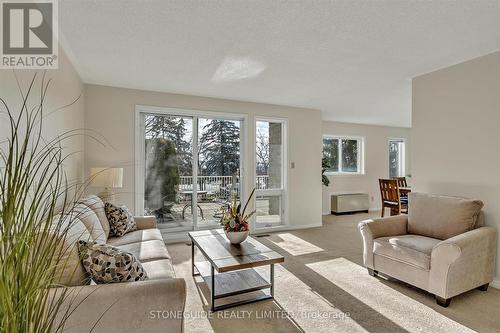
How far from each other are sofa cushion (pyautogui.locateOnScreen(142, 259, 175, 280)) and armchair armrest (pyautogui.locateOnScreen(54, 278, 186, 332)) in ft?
1.37

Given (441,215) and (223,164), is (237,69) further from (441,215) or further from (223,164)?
(441,215)

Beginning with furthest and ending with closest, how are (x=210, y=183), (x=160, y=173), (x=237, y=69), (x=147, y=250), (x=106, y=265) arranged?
(x=210, y=183) < (x=160, y=173) < (x=237, y=69) < (x=147, y=250) < (x=106, y=265)

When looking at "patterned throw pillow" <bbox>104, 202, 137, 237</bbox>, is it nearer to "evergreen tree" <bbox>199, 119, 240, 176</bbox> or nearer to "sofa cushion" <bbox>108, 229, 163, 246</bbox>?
"sofa cushion" <bbox>108, 229, 163, 246</bbox>

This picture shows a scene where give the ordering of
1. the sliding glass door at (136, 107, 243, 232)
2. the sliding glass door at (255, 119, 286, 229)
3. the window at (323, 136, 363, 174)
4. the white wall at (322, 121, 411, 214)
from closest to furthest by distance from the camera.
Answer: the sliding glass door at (136, 107, 243, 232), the sliding glass door at (255, 119, 286, 229), the white wall at (322, 121, 411, 214), the window at (323, 136, 363, 174)

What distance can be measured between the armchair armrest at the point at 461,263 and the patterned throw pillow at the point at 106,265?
2.41 m

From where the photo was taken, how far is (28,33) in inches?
81.0

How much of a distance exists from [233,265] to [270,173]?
3.11m

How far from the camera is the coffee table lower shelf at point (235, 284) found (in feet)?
7.63

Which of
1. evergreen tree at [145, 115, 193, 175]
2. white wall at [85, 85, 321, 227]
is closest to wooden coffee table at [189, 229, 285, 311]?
evergreen tree at [145, 115, 193, 175]

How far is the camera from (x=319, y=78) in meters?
3.53

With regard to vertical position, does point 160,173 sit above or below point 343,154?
below

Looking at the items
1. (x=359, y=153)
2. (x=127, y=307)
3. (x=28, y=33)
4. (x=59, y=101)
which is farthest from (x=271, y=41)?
(x=359, y=153)

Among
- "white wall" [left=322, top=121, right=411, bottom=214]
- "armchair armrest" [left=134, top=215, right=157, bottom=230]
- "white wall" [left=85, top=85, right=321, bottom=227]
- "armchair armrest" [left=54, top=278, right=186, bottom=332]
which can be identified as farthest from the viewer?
"white wall" [left=322, top=121, right=411, bottom=214]

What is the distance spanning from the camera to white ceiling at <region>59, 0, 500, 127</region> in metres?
1.99
